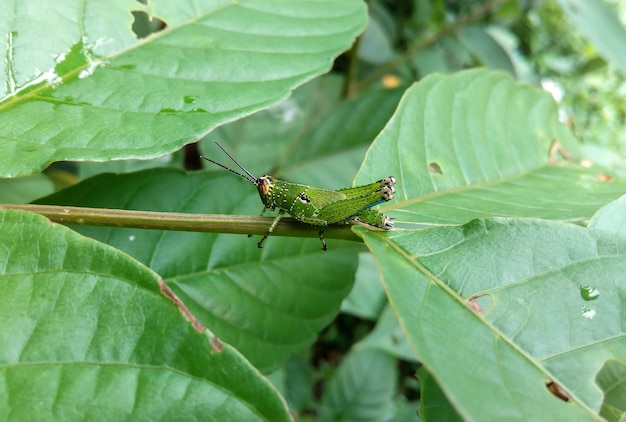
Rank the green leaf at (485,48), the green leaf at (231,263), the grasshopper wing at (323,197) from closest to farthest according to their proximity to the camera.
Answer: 1. the green leaf at (231,263)
2. the grasshopper wing at (323,197)
3. the green leaf at (485,48)

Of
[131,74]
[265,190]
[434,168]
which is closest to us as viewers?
[131,74]

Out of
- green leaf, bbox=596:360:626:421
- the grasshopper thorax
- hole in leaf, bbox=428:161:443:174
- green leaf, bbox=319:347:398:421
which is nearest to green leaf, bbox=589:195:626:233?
green leaf, bbox=596:360:626:421


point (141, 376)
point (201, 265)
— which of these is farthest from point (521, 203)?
point (141, 376)

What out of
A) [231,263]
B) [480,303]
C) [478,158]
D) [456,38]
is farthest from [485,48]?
[480,303]

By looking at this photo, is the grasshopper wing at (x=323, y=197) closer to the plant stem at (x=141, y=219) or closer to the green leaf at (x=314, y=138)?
the plant stem at (x=141, y=219)

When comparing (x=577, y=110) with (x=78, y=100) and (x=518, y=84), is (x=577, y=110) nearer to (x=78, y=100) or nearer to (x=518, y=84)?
(x=518, y=84)

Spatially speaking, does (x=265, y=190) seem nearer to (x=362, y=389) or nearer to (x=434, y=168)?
(x=434, y=168)

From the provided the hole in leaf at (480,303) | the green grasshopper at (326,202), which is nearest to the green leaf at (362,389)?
the green grasshopper at (326,202)
